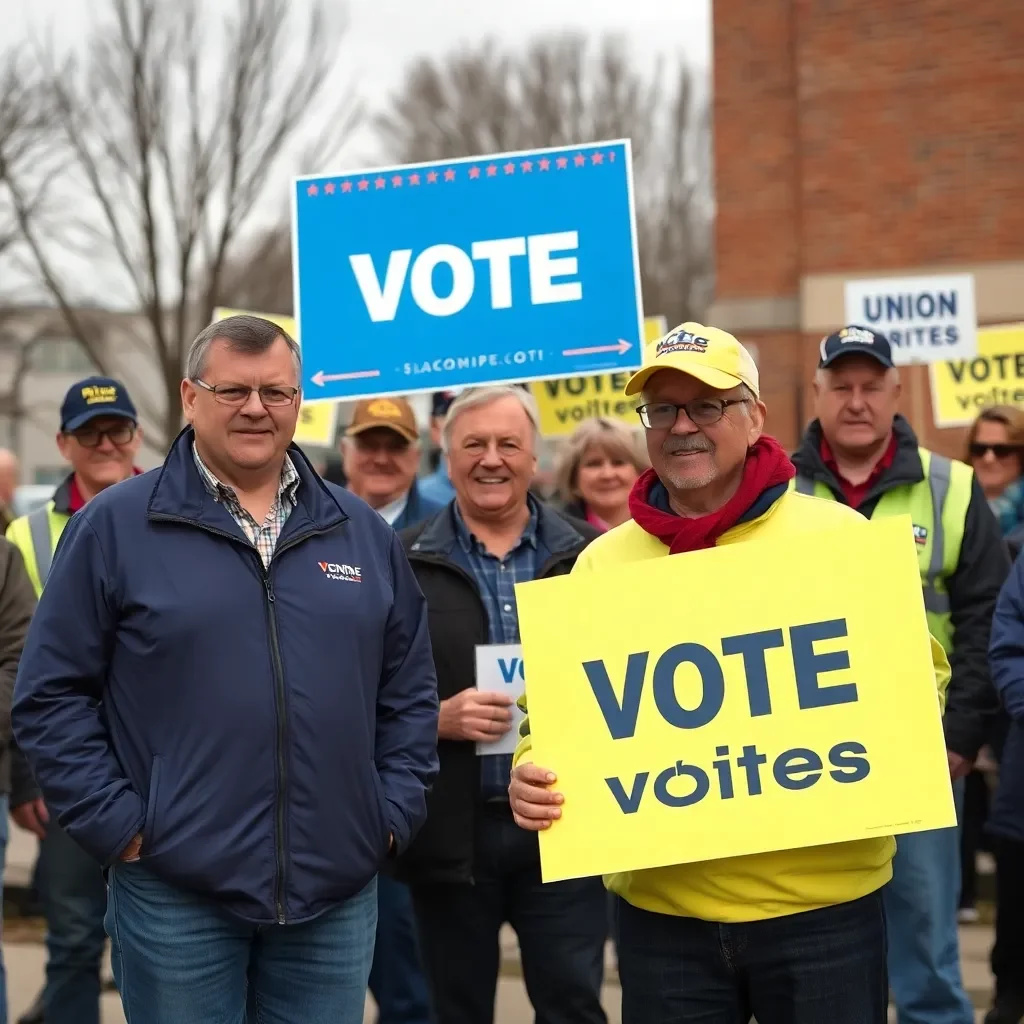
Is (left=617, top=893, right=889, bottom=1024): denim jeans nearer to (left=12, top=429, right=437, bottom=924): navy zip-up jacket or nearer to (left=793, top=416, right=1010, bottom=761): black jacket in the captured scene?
(left=12, top=429, right=437, bottom=924): navy zip-up jacket

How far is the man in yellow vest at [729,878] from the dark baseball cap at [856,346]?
1513mm

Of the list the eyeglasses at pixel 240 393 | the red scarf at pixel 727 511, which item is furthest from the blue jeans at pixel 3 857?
the red scarf at pixel 727 511

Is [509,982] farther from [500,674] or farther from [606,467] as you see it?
[500,674]

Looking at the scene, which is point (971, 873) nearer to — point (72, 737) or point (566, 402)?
point (566, 402)

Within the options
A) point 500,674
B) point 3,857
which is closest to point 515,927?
point 500,674

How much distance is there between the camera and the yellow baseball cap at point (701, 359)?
2.90 metres

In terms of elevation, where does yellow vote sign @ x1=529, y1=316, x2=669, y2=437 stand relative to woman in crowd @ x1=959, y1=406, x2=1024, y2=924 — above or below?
above

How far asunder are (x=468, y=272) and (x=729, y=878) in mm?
2875

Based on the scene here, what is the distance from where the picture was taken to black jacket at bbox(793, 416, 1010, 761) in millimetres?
4312

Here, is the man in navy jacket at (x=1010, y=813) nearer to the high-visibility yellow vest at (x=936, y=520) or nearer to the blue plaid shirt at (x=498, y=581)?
the high-visibility yellow vest at (x=936, y=520)

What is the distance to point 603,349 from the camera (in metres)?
5.15

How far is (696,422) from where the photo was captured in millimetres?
2959

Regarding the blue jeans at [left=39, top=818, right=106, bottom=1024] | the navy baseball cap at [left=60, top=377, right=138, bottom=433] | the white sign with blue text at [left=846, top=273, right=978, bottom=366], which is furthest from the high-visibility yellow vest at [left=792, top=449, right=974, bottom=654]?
the white sign with blue text at [left=846, top=273, right=978, bottom=366]

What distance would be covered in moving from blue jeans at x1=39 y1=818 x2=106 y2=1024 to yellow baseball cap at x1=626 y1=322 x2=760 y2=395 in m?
2.74
